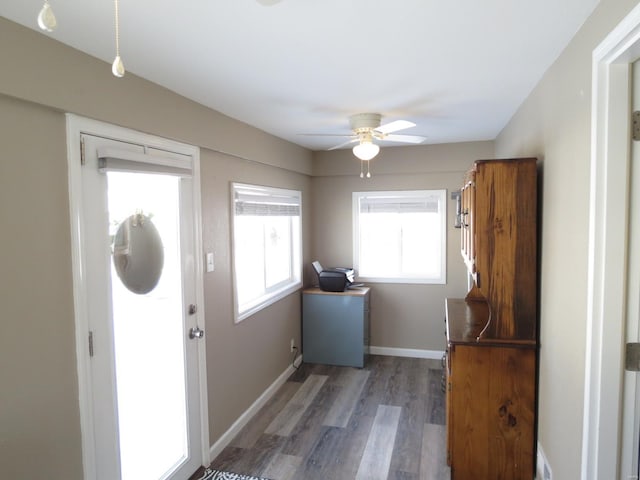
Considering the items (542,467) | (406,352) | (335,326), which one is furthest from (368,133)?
(406,352)

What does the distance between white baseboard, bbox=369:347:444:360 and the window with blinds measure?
1.25m

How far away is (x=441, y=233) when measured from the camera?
4.67m

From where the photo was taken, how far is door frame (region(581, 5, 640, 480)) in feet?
4.58

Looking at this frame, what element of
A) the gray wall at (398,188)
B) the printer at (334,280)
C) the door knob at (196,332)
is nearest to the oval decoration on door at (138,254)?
the door knob at (196,332)

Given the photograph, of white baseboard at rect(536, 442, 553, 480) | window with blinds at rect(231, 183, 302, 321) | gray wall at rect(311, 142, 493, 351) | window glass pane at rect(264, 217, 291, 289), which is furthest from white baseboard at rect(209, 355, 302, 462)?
white baseboard at rect(536, 442, 553, 480)

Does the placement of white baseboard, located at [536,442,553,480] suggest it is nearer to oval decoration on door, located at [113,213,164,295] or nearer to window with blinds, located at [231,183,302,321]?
window with blinds, located at [231,183,302,321]

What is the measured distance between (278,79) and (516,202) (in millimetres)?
1447

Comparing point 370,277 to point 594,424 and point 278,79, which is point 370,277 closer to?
point 278,79

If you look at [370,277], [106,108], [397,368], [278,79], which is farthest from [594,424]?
[370,277]

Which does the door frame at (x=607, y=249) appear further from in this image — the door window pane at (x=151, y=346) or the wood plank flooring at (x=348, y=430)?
the door window pane at (x=151, y=346)

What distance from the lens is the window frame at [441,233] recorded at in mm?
4641

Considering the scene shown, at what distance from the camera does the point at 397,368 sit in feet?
14.9

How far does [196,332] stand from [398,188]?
9.59 feet

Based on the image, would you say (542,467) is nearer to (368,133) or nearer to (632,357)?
(632,357)
